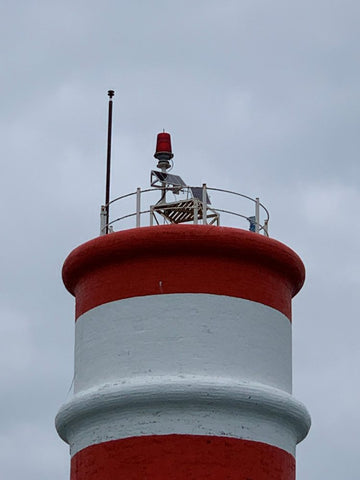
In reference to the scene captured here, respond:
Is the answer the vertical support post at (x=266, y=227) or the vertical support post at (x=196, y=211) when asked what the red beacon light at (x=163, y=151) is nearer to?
the vertical support post at (x=196, y=211)

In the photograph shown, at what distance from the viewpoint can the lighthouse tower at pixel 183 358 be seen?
18.5 meters

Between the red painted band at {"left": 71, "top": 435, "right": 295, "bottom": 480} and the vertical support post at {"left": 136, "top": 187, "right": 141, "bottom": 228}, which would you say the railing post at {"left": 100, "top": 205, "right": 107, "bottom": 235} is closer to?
the vertical support post at {"left": 136, "top": 187, "right": 141, "bottom": 228}

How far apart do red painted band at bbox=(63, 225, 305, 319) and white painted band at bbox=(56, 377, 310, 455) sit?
5.26ft

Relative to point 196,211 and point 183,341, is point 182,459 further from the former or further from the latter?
point 196,211

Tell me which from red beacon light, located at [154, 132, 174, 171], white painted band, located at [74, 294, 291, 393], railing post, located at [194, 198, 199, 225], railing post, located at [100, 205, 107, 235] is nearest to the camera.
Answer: white painted band, located at [74, 294, 291, 393]

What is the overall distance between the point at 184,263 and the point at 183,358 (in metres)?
1.61

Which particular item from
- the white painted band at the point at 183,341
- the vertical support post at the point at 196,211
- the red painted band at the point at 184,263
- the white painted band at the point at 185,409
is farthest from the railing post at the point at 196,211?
the white painted band at the point at 185,409

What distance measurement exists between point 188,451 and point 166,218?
14.9 ft

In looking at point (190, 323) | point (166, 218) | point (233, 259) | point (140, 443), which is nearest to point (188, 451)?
point (140, 443)

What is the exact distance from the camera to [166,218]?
21141 millimetres

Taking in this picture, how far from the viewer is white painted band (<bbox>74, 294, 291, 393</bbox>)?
18.9 meters

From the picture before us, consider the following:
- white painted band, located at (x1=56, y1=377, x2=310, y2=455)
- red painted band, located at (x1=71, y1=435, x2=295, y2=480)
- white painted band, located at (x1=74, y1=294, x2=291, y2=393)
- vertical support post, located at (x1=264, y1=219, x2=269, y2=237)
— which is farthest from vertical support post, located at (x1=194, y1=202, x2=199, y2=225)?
red painted band, located at (x1=71, y1=435, x2=295, y2=480)

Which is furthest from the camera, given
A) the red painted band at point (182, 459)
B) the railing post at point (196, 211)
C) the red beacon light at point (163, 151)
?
the red beacon light at point (163, 151)

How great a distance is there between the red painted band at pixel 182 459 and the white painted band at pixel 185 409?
0.12 meters
